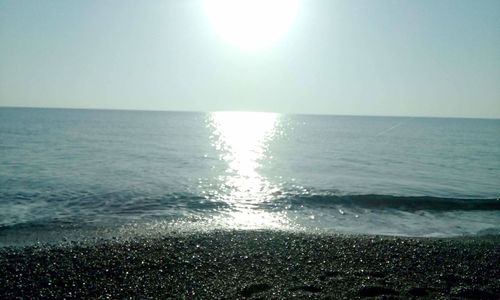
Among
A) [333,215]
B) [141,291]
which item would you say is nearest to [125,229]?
[141,291]

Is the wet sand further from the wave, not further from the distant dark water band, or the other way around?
the distant dark water band

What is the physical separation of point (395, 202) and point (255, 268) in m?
15.5

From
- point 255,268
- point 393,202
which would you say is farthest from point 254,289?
point 393,202

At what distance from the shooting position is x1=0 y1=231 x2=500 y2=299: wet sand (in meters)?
10.1

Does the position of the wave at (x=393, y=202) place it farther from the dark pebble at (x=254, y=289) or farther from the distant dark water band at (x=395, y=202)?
the dark pebble at (x=254, y=289)

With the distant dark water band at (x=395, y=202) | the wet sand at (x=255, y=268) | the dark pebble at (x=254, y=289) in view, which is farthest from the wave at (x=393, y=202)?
the dark pebble at (x=254, y=289)

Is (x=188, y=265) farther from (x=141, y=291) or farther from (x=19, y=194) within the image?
(x=19, y=194)

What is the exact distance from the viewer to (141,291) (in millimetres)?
10109

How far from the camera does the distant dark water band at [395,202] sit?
77.6 feet

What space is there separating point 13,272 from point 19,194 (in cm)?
1414

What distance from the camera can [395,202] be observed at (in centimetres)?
2461

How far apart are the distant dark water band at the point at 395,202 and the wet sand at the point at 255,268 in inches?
316

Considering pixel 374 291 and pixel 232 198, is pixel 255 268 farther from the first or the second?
pixel 232 198

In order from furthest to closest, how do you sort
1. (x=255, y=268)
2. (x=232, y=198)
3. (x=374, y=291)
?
(x=232, y=198), (x=255, y=268), (x=374, y=291)
